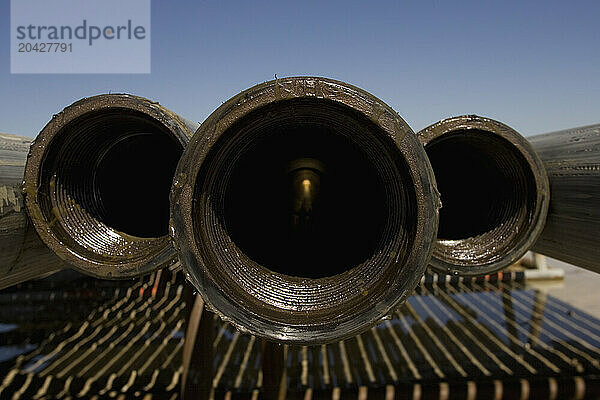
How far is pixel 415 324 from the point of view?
6.64 meters

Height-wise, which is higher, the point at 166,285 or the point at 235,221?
the point at 235,221

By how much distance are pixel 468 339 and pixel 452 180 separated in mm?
4765

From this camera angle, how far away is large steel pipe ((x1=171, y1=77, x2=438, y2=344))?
109 cm

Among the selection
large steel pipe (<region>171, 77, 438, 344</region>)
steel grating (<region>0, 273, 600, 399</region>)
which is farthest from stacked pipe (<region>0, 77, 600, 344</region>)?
steel grating (<region>0, 273, 600, 399</region>)

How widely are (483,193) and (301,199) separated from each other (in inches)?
33.4

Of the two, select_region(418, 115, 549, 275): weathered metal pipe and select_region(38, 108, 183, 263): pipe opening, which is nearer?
select_region(38, 108, 183, 263): pipe opening

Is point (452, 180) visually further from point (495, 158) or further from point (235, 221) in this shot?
point (235, 221)

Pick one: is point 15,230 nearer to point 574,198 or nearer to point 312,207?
point 312,207

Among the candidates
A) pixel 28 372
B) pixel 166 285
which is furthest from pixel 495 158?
pixel 166 285

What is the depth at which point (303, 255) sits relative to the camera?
1710mm

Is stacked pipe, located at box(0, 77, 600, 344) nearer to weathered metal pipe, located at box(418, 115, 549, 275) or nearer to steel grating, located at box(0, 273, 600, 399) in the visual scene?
weathered metal pipe, located at box(418, 115, 549, 275)

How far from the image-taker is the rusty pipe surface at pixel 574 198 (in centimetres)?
153

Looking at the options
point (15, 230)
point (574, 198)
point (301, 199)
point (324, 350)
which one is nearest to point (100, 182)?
point (15, 230)

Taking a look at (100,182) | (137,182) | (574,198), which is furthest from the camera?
(137,182)
